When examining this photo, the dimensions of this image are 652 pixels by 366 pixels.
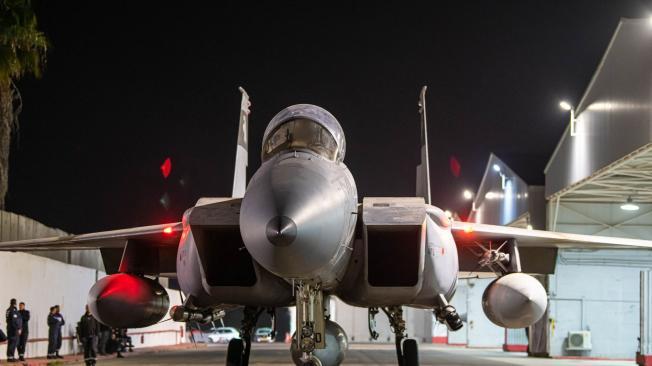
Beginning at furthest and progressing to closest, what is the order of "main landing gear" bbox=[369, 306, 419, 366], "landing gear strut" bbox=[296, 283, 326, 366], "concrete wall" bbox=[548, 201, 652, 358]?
"concrete wall" bbox=[548, 201, 652, 358], "main landing gear" bbox=[369, 306, 419, 366], "landing gear strut" bbox=[296, 283, 326, 366]

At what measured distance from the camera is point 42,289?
2062 centimetres

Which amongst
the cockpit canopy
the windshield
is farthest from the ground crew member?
the windshield

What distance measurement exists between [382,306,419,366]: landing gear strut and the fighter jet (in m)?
0.02

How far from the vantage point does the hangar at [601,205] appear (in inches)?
686

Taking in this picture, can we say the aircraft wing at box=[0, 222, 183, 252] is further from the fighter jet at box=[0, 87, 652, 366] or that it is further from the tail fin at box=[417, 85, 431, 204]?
the tail fin at box=[417, 85, 431, 204]

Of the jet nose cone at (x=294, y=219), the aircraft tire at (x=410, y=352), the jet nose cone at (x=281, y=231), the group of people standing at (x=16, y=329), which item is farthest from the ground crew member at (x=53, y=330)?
the jet nose cone at (x=281, y=231)

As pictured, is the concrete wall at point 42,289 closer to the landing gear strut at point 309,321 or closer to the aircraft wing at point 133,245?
the aircraft wing at point 133,245

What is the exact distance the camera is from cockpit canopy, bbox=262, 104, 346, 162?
8.33 metres

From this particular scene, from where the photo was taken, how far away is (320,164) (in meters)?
7.58

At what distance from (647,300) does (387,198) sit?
A: 49.2ft

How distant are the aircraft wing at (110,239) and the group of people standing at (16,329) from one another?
4.83 meters

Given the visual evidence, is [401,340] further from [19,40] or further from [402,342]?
[19,40]

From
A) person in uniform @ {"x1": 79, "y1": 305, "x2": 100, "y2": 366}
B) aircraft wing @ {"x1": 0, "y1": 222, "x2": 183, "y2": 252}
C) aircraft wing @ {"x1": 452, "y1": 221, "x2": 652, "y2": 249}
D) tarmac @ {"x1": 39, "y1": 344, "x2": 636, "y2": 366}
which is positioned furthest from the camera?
tarmac @ {"x1": 39, "y1": 344, "x2": 636, "y2": 366}

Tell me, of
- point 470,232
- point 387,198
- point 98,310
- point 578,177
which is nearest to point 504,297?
point 470,232
